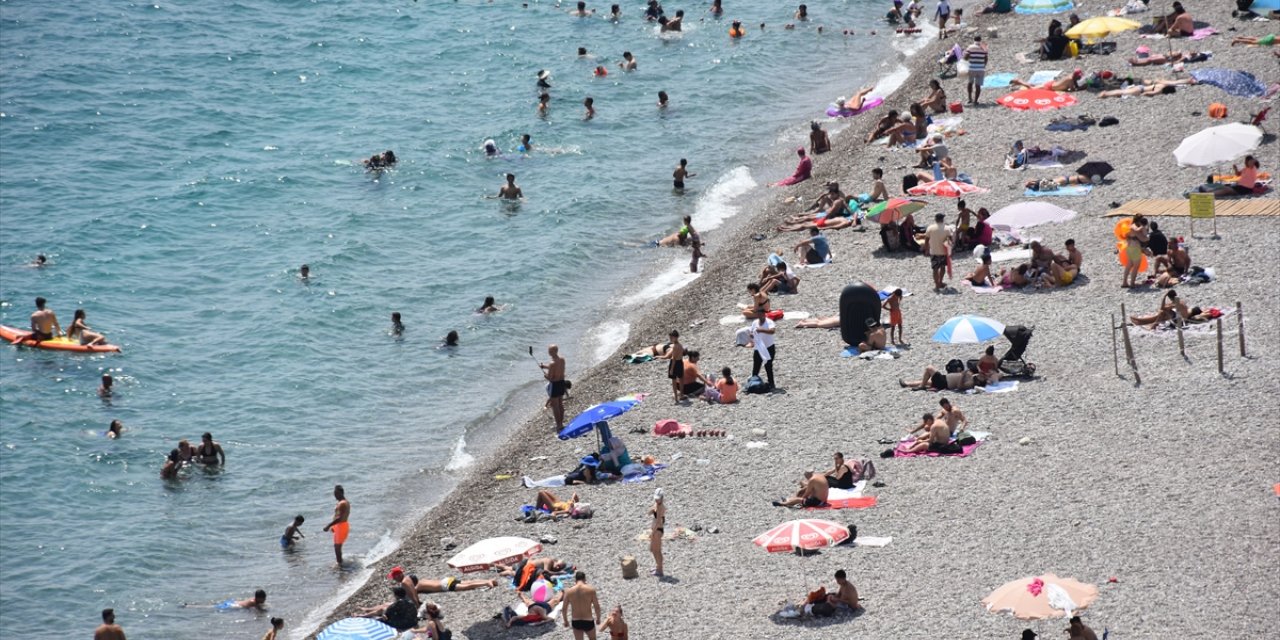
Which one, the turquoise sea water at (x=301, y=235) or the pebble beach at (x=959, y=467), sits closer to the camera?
the pebble beach at (x=959, y=467)

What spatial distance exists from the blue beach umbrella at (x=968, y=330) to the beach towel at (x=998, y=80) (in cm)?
1345

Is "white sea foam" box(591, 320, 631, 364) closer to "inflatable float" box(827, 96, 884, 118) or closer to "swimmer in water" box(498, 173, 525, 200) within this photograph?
"swimmer in water" box(498, 173, 525, 200)

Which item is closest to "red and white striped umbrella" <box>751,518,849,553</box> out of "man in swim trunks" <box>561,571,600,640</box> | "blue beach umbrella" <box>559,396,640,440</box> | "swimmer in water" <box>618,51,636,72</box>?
"man in swim trunks" <box>561,571,600,640</box>

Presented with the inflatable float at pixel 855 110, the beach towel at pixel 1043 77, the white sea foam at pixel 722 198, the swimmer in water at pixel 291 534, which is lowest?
the swimmer in water at pixel 291 534

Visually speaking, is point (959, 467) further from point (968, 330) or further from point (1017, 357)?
point (968, 330)

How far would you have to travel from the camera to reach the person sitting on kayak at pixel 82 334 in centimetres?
2798

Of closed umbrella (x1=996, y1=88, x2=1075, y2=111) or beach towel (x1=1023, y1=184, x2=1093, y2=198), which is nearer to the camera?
beach towel (x1=1023, y1=184, x2=1093, y2=198)

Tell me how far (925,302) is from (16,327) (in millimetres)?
17486

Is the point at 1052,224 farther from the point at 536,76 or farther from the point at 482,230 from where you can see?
the point at 536,76

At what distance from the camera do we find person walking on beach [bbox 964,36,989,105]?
3331 cm

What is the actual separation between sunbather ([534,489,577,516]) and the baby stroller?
655 cm

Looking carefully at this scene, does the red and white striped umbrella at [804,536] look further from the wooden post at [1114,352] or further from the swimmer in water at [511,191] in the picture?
the swimmer in water at [511,191]

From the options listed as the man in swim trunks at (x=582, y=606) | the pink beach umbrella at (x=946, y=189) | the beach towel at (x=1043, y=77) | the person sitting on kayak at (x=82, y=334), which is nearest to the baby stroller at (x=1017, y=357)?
the pink beach umbrella at (x=946, y=189)

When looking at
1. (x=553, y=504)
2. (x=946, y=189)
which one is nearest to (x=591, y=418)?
(x=553, y=504)
